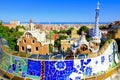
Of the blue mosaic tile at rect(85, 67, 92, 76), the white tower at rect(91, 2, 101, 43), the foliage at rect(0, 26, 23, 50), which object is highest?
the white tower at rect(91, 2, 101, 43)

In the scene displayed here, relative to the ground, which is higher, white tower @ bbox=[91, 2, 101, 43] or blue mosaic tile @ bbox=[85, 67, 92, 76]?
white tower @ bbox=[91, 2, 101, 43]

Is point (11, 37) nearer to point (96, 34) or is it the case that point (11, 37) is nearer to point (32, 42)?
point (32, 42)

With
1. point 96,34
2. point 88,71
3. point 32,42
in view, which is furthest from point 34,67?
point 96,34

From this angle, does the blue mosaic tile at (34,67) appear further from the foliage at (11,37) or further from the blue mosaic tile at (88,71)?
the foliage at (11,37)

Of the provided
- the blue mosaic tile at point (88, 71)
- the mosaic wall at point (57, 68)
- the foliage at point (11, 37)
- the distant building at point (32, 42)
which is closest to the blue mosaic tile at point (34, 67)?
the mosaic wall at point (57, 68)

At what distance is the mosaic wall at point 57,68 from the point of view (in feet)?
90.7

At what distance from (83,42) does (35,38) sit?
8.54 m

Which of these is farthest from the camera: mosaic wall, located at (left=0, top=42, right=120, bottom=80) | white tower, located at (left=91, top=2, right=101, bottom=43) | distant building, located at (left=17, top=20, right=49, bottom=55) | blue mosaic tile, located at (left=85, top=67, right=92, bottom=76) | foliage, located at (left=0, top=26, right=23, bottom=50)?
foliage, located at (left=0, top=26, right=23, bottom=50)

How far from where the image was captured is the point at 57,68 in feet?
90.7

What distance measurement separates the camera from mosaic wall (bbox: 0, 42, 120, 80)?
27.6 meters

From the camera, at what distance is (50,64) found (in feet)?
90.4

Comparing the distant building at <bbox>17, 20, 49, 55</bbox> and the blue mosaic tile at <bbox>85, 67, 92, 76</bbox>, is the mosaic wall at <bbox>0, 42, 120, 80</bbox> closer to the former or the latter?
the blue mosaic tile at <bbox>85, 67, 92, 76</bbox>

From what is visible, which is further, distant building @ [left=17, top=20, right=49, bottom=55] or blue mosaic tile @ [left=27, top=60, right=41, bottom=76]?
distant building @ [left=17, top=20, right=49, bottom=55]

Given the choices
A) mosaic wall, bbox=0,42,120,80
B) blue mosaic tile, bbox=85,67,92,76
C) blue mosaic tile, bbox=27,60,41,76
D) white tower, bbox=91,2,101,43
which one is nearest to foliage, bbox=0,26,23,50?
white tower, bbox=91,2,101,43
